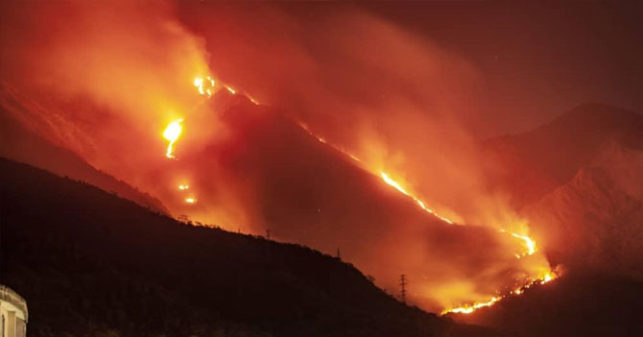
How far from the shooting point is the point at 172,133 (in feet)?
367

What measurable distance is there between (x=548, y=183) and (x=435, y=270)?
42794mm

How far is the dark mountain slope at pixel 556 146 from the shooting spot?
447ft

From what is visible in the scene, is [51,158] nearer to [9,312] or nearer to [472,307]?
[472,307]

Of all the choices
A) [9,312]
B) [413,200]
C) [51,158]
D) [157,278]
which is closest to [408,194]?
[413,200]

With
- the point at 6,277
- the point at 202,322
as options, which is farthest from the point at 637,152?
the point at 6,277

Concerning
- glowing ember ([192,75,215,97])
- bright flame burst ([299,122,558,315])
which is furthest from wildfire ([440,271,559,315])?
glowing ember ([192,75,215,97])

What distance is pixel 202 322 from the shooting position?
40.9 metres

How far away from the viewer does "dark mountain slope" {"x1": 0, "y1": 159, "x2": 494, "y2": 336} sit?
36.4 metres

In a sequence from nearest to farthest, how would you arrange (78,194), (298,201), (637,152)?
(78,194) < (298,201) < (637,152)

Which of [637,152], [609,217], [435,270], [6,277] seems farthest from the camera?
[637,152]

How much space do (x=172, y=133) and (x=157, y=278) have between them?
65172 millimetres

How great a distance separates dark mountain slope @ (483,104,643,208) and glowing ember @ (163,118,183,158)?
56.6m

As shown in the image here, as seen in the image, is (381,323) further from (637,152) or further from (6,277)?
(637,152)

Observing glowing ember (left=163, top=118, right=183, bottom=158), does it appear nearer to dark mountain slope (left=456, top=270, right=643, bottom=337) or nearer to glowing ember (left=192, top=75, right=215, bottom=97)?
glowing ember (left=192, top=75, right=215, bottom=97)
